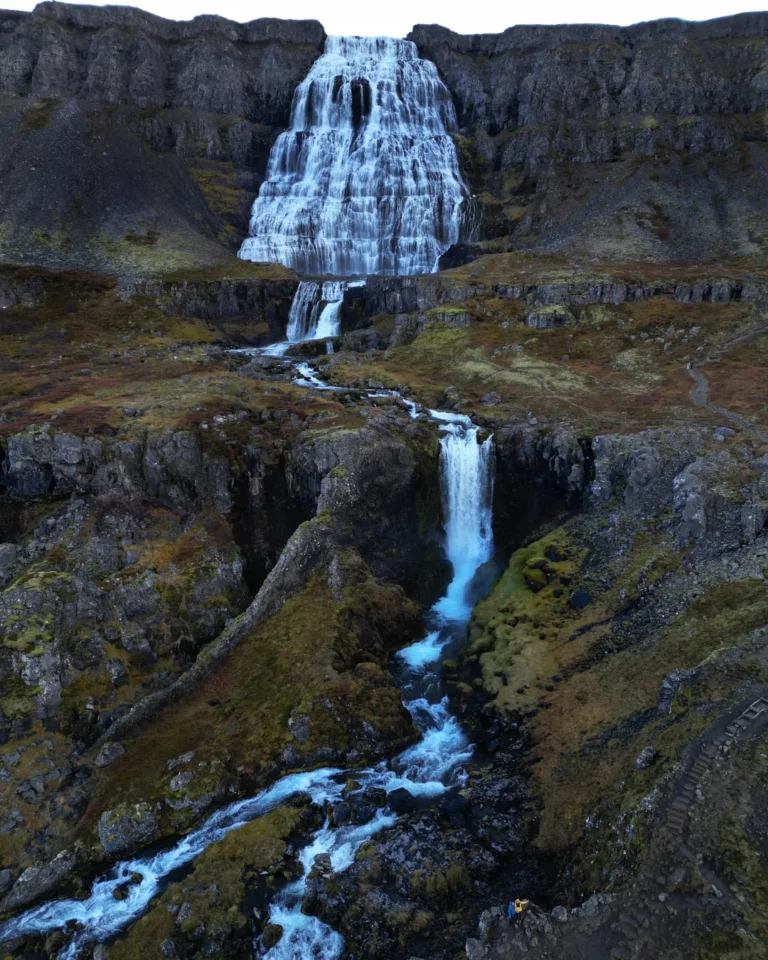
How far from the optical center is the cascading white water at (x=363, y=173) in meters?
100

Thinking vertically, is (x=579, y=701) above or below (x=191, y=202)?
below

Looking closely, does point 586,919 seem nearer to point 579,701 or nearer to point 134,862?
point 579,701

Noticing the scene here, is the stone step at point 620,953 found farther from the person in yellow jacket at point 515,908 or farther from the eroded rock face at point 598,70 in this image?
the eroded rock face at point 598,70

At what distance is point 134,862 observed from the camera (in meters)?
22.5

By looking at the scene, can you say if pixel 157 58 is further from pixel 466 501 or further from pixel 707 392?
pixel 707 392

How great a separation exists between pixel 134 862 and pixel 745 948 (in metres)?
20.5

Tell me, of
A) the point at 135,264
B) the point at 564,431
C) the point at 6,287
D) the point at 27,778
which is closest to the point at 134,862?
the point at 27,778

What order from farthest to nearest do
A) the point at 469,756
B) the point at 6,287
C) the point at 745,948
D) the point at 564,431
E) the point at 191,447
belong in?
the point at 6,287, the point at 564,431, the point at 191,447, the point at 469,756, the point at 745,948

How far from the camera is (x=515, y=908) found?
1784 centimetres

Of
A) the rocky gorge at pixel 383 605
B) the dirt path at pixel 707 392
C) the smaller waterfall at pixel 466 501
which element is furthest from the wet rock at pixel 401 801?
the dirt path at pixel 707 392

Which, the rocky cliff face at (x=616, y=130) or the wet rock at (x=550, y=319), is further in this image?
the rocky cliff face at (x=616, y=130)

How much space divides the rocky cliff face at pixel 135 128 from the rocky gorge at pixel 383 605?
1339 centimetres

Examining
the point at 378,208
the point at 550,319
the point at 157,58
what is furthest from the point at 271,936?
the point at 157,58

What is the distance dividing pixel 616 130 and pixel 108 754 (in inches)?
5171
